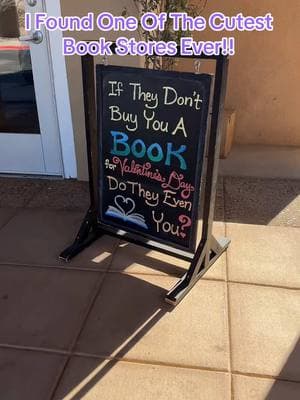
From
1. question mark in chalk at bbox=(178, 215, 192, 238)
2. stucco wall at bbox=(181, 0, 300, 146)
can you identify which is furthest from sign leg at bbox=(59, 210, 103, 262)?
stucco wall at bbox=(181, 0, 300, 146)

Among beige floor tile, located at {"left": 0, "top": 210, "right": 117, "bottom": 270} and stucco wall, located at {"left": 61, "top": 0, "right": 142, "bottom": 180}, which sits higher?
stucco wall, located at {"left": 61, "top": 0, "right": 142, "bottom": 180}

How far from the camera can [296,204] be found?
3482mm

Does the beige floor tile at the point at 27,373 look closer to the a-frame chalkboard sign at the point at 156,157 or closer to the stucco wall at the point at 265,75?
the a-frame chalkboard sign at the point at 156,157

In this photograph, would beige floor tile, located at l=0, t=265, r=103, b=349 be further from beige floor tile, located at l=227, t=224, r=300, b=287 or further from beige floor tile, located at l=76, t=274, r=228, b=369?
beige floor tile, located at l=227, t=224, r=300, b=287

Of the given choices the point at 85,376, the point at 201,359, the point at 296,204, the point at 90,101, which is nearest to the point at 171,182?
the point at 90,101

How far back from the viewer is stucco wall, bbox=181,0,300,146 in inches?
171

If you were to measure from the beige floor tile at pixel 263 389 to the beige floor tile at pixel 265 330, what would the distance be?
0.15ft

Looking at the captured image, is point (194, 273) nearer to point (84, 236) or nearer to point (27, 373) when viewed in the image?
point (84, 236)

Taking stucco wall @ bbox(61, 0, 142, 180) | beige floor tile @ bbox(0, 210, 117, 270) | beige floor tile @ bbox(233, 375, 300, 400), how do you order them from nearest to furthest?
1. beige floor tile @ bbox(233, 375, 300, 400)
2. beige floor tile @ bbox(0, 210, 117, 270)
3. stucco wall @ bbox(61, 0, 142, 180)

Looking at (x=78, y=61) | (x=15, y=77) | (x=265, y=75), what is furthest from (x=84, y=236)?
(x=265, y=75)

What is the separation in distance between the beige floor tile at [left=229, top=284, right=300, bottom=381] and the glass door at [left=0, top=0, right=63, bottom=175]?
2198 millimetres

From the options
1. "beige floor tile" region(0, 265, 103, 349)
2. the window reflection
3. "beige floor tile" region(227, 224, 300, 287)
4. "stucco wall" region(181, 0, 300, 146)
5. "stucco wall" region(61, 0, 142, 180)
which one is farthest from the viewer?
"stucco wall" region(181, 0, 300, 146)

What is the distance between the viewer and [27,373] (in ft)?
6.48

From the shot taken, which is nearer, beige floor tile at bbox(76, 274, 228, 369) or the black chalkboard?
beige floor tile at bbox(76, 274, 228, 369)
